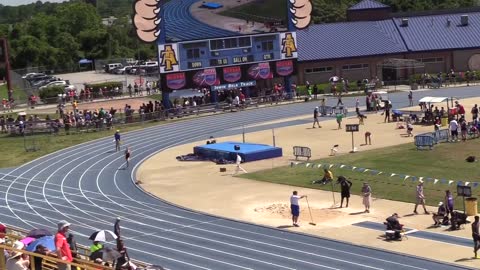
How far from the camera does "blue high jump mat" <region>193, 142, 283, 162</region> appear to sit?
4538cm

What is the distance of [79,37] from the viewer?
118938 mm

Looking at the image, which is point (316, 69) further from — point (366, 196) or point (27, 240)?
point (27, 240)

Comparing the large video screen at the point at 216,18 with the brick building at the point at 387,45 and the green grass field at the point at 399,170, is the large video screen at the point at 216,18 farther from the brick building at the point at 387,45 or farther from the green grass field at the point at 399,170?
the green grass field at the point at 399,170

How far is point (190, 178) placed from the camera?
42.3 m

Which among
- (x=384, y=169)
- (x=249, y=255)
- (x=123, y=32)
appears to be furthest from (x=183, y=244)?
(x=123, y=32)

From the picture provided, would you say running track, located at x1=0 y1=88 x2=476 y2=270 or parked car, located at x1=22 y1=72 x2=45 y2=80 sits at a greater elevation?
parked car, located at x1=22 y1=72 x2=45 y2=80

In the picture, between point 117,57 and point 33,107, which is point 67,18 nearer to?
point 117,57

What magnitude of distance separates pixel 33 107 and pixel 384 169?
137ft

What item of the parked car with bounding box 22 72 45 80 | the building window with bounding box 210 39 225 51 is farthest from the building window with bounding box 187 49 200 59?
the parked car with bounding box 22 72 45 80

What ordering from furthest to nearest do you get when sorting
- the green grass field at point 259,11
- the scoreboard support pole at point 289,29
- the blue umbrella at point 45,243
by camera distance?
1. the scoreboard support pole at point 289,29
2. the green grass field at point 259,11
3. the blue umbrella at point 45,243

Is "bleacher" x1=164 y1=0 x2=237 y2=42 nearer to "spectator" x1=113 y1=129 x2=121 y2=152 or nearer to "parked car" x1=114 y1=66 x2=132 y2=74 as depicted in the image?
"spectator" x1=113 y1=129 x2=121 y2=152

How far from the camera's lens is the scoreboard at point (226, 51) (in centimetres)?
6350

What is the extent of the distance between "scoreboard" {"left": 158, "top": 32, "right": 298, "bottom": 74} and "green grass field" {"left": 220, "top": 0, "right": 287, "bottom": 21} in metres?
1.46

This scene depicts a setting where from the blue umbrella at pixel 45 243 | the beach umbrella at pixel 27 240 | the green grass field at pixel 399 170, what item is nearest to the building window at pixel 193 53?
the green grass field at pixel 399 170
